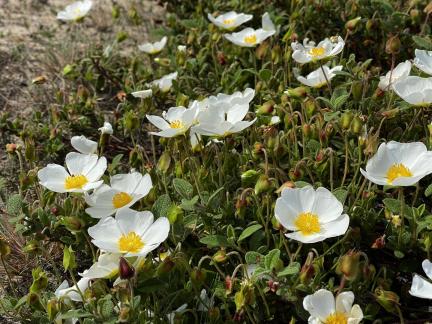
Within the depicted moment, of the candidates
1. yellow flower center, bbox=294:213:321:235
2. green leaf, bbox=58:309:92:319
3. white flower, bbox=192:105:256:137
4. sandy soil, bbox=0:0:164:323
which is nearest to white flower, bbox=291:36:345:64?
white flower, bbox=192:105:256:137

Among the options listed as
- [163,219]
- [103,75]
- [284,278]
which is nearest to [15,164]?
[103,75]

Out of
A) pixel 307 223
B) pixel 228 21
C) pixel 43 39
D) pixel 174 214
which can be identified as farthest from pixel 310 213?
pixel 43 39

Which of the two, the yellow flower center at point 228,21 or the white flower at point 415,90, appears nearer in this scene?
the white flower at point 415,90

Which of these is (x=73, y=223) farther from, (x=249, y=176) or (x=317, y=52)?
(x=317, y=52)

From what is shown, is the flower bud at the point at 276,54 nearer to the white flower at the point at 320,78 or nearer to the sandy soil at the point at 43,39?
the white flower at the point at 320,78

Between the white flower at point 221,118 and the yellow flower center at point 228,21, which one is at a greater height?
the white flower at point 221,118

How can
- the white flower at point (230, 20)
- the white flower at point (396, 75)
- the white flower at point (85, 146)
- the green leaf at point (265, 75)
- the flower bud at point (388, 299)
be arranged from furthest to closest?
the white flower at point (230, 20)
the green leaf at point (265, 75)
the white flower at point (396, 75)
the white flower at point (85, 146)
the flower bud at point (388, 299)

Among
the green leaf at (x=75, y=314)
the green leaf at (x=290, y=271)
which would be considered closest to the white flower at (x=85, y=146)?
the green leaf at (x=75, y=314)

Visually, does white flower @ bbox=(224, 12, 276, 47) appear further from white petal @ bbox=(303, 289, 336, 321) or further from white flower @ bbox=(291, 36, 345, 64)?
white petal @ bbox=(303, 289, 336, 321)
